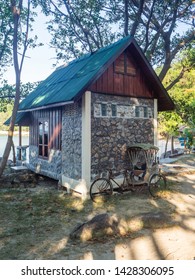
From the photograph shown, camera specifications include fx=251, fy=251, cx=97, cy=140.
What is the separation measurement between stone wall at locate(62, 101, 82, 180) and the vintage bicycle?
1051mm

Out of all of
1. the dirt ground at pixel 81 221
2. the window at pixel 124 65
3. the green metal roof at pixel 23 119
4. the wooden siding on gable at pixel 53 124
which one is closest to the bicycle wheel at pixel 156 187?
the dirt ground at pixel 81 221

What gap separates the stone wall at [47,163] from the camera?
11.8 meters

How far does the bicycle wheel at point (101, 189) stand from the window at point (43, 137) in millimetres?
4028

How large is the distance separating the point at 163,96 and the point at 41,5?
10468mm

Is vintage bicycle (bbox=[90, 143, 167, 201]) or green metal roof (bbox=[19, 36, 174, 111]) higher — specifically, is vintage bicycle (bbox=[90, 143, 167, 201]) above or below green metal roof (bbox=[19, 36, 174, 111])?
below

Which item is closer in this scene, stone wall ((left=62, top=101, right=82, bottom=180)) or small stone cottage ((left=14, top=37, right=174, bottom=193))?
small stone cottage ((left=14, top=37, right=174, bottom=193))

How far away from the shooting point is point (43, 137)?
43.6ft

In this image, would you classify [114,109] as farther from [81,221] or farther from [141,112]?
[81,221]

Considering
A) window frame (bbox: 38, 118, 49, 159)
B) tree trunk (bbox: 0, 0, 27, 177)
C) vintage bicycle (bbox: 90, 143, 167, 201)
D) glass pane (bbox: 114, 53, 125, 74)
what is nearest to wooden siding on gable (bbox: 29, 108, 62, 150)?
window frame (bbox: 38, 118, 49, 159)

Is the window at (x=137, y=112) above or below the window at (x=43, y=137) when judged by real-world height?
above

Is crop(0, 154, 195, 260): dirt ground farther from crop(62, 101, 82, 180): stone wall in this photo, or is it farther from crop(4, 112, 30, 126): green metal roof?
crop(4, 112, 30, 126): green metal roof

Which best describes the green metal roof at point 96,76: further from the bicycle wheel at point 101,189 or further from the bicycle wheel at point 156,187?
the bicycle wheel at point 156,187

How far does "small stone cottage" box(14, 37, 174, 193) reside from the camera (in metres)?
10.0
